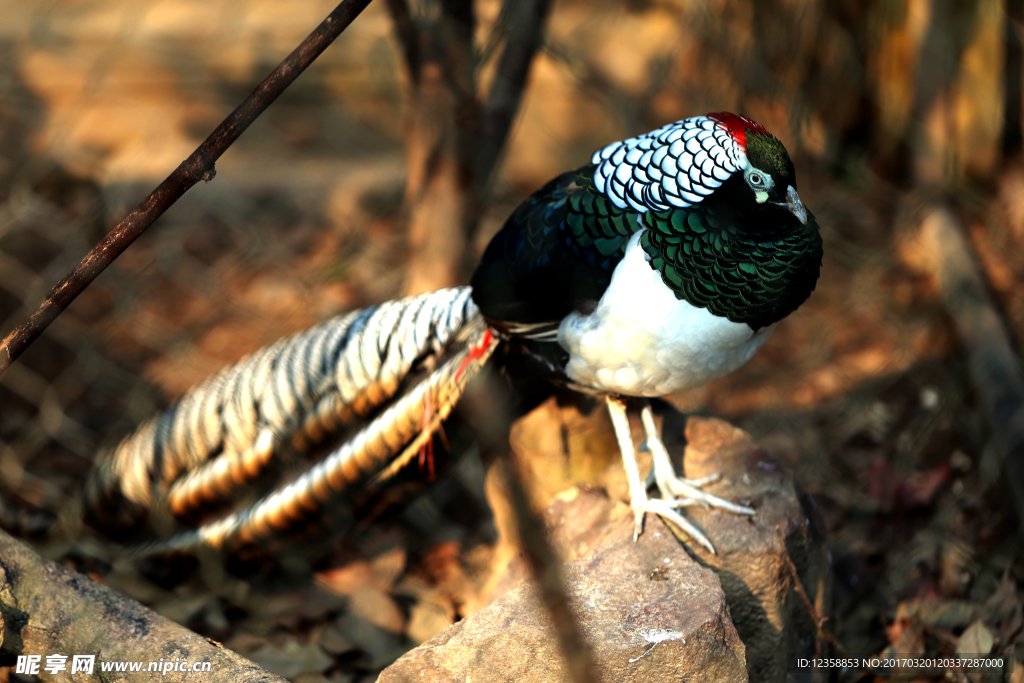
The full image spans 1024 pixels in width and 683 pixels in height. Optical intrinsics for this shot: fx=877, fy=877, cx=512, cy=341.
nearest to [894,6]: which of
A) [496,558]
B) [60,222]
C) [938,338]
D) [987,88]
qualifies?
[987,88]

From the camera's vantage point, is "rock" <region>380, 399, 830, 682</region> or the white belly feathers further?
the white belly feathers

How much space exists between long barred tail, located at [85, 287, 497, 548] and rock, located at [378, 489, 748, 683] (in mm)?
429

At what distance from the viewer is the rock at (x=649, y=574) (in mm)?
1156

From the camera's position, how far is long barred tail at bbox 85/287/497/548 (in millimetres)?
1556

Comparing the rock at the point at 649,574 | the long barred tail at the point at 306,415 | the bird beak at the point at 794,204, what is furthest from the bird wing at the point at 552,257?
the rock at the point at 649,574

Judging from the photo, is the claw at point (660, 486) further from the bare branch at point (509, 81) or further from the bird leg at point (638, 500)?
the bare branch at point (509, 81)

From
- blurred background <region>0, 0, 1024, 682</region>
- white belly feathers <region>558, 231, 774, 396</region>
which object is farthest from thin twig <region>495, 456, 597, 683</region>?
blurred background <region>0, 0, 1024, 682</region>

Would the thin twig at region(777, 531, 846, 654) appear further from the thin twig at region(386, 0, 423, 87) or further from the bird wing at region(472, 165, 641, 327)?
the thin twig at region(386, 0, 423, 87)

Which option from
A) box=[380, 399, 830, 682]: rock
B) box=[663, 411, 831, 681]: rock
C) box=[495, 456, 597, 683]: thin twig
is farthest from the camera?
box=[663, 411, 831, 681]: rock

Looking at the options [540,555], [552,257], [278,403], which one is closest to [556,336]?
[552,257]

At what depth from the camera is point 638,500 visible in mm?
1476

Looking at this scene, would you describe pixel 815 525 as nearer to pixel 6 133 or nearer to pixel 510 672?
pixel 510 672

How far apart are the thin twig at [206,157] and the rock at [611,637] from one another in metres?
0.63

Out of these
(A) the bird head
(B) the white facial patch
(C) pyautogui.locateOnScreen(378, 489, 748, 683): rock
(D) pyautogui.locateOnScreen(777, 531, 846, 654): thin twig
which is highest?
(A) the bird head
